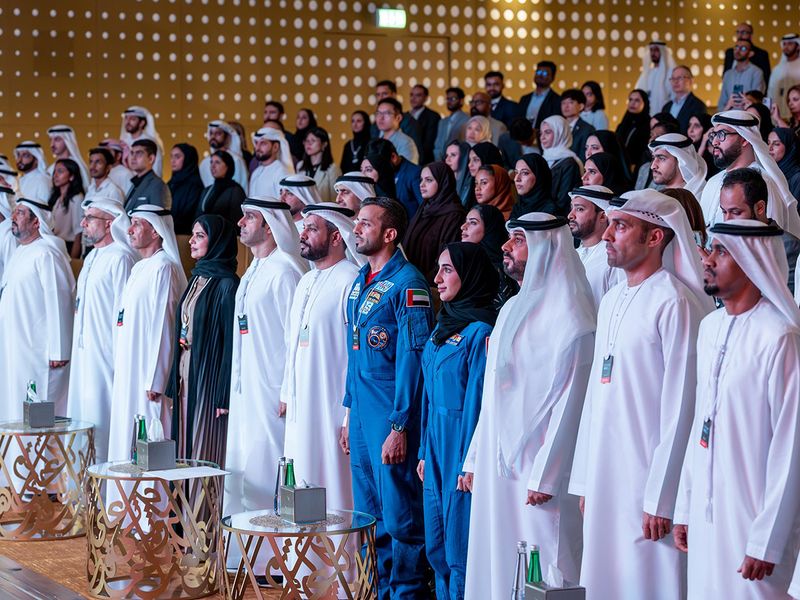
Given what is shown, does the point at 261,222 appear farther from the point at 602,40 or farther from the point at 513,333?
the point at 602,40

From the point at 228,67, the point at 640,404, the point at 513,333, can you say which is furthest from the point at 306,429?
the point at 228,67

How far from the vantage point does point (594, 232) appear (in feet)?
17.3

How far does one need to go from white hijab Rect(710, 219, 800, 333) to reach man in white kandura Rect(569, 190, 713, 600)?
1.36 feet

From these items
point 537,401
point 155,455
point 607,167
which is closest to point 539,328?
Answer: point 537,401

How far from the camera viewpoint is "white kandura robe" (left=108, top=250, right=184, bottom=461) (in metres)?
6.55

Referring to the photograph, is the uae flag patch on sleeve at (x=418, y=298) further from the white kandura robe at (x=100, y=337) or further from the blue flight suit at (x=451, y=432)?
the white kandura robe at (x=100, y=337)

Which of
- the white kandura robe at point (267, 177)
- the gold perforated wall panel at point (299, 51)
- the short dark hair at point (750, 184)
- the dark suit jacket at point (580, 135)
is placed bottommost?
the short dark hair at point (750, 184)

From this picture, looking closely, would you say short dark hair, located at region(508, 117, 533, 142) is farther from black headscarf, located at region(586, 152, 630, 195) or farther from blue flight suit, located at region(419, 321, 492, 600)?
blue flight suit, located at region(419, 321, 492, 600)

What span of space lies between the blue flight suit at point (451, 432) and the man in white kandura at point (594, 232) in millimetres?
670

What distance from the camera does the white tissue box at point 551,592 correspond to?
117 inches

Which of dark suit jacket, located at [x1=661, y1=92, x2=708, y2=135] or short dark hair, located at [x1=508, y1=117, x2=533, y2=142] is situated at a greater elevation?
dark suit jacket, located at [x1=661, y1=92, x2=708, y2=135]

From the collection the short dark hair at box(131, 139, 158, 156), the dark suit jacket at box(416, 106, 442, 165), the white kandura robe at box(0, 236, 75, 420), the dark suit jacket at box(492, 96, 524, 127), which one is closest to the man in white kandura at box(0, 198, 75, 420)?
the white kandura robe at box(0, 236, 75, 420)

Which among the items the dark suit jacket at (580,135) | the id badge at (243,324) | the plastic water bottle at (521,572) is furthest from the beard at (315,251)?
the dark suit jacket at (580,135)

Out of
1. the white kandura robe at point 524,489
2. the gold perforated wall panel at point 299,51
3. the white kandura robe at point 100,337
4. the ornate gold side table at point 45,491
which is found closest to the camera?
the white kandura robe at point 524,489
